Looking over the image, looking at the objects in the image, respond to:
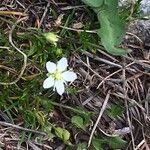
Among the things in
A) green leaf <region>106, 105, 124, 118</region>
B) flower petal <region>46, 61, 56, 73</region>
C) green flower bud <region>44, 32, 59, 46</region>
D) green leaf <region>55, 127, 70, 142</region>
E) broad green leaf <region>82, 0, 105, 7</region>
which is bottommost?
green leaf <region>55, 127, 70, 142</region>

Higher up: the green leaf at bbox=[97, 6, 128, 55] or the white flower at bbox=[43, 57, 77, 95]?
the green leaf at bbox=[97, 6, 128, 55]

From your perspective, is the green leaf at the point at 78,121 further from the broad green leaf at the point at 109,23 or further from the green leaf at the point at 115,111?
the broad green leaf at the point at 109,23

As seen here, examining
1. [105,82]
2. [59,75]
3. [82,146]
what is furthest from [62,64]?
[82,146]

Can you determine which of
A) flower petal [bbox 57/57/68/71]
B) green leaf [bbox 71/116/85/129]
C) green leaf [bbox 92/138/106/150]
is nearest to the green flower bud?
flower petal [bbox 57/57/68/71]

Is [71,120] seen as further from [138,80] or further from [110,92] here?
[138,80]

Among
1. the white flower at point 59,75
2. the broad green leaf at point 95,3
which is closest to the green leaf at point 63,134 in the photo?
the white flower at point 59,75

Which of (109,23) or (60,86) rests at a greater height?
(109,23)

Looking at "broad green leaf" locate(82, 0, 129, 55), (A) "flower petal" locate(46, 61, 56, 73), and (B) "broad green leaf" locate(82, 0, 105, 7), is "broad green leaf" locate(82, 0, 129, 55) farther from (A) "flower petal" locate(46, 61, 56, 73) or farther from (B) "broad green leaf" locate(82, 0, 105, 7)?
(A) "flower petal" locate(46, 61, 56, 73)

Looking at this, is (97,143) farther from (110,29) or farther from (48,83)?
(110,29)
